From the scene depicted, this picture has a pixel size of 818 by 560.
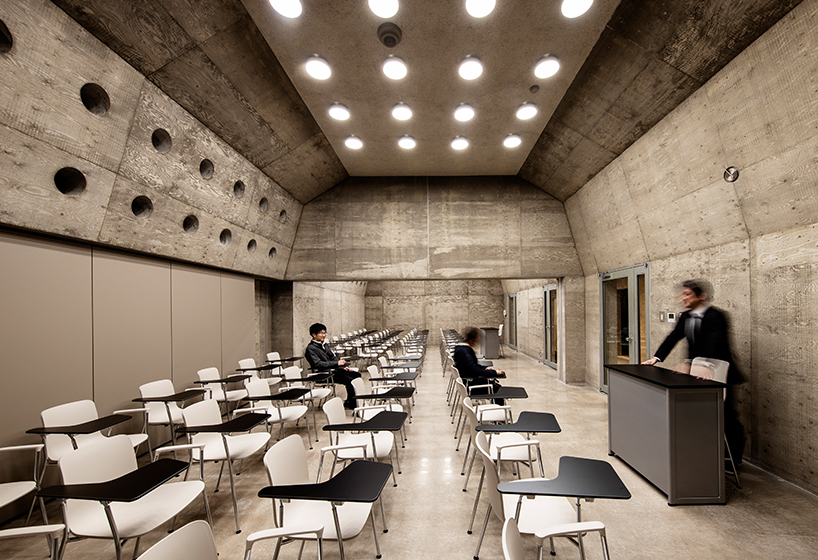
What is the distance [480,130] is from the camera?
6.86 metres

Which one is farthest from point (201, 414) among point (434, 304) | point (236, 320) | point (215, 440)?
point (434, 304)

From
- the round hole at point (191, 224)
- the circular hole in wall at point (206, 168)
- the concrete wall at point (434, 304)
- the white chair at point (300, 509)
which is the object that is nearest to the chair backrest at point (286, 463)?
the white chair at point (300, 509)

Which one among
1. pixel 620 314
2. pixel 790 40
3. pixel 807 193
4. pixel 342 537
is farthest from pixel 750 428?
pixel 342 537

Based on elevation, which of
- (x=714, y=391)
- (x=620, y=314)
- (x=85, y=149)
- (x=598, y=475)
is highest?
(x=85, y=149)

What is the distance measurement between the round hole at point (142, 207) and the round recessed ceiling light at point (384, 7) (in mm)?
3618

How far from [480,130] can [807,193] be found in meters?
4.51

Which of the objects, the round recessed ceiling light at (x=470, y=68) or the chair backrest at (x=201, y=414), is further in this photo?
the round recessed ceiling light at (x=470, y=68)

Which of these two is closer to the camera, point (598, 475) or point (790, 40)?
point (598, 475)

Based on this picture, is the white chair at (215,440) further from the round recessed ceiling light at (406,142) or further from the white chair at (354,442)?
the round recessed ceiling light at (406,142)

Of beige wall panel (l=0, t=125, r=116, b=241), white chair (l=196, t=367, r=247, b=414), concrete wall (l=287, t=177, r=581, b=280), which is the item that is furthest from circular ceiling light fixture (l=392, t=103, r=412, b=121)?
white chair (l=196, t=367, r=247, b=414)

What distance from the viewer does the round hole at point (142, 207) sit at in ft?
16.3

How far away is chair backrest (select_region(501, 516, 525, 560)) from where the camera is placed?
149 centimetres

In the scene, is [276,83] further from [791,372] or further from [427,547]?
[791,372]

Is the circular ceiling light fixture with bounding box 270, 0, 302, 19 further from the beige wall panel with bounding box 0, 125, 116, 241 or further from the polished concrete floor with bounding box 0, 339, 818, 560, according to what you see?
the polished concrete floor with bounding box 0, 339, 818, 560
